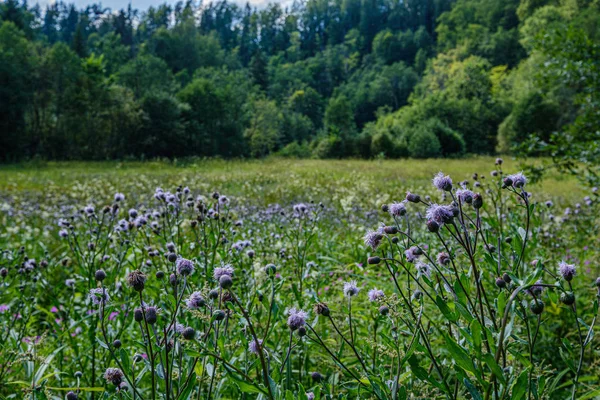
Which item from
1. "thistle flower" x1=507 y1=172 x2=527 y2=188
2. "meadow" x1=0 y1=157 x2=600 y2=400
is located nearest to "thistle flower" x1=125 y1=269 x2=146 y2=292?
"meadow" x1=0 y1=157 x2=600 y2=400

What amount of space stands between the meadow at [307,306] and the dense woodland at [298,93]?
4.86ft

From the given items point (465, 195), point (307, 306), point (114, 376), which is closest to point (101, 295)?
point (114, 376)

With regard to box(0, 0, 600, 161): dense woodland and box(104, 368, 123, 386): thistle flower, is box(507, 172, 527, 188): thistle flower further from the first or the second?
box(0, 0, 600, 161): dense woodland

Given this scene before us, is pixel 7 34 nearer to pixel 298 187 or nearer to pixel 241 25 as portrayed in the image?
pixel 298 187

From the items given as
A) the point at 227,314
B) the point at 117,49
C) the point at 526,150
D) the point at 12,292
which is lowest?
the point at 12,292

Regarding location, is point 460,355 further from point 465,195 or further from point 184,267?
point 184,267

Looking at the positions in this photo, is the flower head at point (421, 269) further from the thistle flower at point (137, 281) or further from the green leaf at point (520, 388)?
the thistle flower at point (137, 281)

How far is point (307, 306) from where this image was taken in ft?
7.31

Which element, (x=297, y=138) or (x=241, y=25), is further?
(x=241, y=25)

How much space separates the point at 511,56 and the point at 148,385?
63633 mm

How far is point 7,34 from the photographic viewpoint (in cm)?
2320

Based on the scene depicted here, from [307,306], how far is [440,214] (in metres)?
1.36

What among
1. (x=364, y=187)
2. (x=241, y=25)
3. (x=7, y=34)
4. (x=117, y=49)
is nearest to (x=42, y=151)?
(x=7, y=34)

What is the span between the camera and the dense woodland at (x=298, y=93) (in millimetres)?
22234
